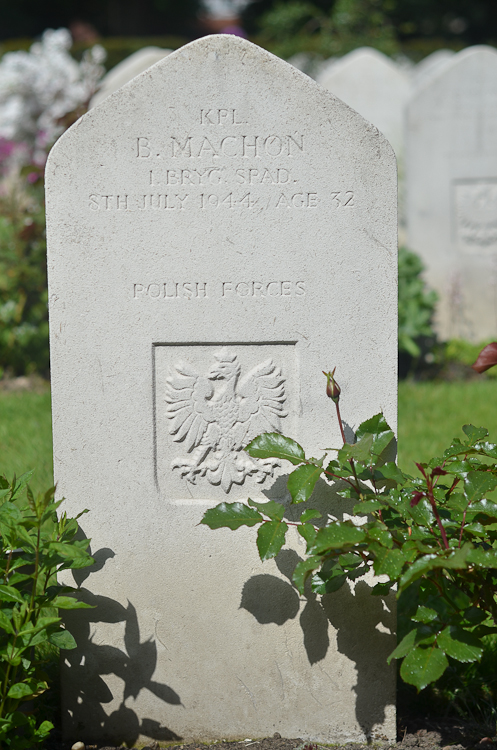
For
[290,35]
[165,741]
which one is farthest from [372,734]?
[290,35]

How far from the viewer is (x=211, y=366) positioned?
200 cm

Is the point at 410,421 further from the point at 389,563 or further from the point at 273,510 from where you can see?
the point at 389,563

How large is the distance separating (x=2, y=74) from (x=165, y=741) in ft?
21.5

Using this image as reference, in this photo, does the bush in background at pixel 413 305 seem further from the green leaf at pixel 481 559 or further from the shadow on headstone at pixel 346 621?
the green leaf at pixel 481 559

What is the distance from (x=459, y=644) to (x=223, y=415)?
2.78ft

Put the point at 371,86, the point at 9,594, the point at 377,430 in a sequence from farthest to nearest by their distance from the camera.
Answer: the point at 371,86 → the point at 377,430 → the point at 9,594

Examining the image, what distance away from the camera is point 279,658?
2.01m

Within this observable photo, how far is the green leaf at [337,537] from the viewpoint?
1.60 m

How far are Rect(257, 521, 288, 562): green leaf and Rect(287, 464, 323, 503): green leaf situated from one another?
3.0 inches

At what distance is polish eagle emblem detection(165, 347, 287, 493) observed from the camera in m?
1.99

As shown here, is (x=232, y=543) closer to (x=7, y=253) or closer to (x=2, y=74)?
(x=7, y=253)

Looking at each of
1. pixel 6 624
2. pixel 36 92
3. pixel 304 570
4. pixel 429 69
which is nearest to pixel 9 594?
pixel 6 624

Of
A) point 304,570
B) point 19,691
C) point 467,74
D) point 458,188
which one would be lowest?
point 19,691

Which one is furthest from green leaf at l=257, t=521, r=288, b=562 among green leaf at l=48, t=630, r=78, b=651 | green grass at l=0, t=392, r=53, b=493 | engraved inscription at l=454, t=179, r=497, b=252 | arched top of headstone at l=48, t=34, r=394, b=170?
engraved inscription at l=454, t=179, r=497, b=252
